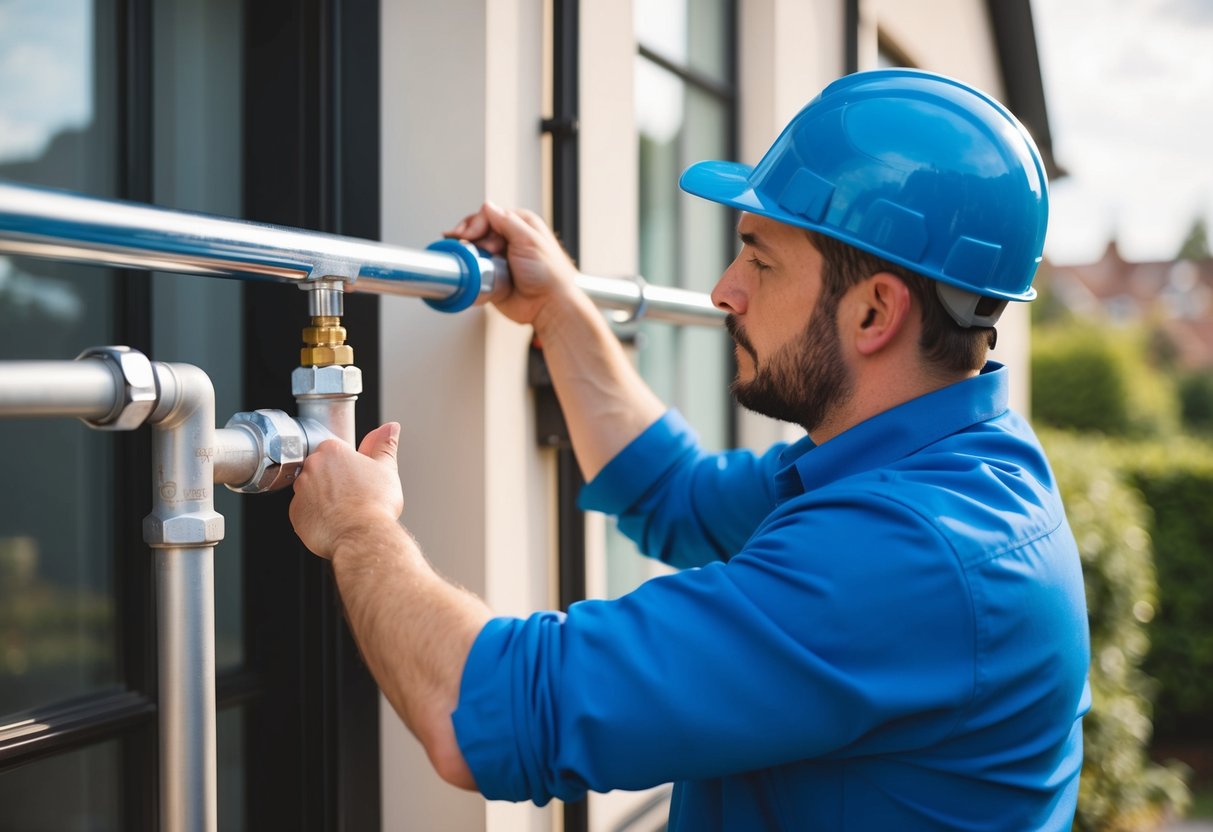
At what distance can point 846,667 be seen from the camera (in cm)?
121

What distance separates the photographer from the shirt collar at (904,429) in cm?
149

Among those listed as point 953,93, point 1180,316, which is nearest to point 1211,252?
point 1180,316

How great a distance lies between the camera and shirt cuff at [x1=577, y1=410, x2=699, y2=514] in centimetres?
203

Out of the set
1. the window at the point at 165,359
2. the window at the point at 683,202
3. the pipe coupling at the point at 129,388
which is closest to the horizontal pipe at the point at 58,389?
the pipe coupling at the point at 129,388

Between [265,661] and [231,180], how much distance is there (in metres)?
0.80

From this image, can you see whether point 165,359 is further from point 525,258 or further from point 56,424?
point 525,258

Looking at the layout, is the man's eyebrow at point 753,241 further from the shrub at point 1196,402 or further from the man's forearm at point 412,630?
the shrub at point 1196,402

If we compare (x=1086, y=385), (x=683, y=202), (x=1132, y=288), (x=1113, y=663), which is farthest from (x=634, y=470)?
(x=1132, y=288)

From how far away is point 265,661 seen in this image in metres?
1.79

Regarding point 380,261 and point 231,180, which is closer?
point 380,261

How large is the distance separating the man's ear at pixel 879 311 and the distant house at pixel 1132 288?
1981 inches

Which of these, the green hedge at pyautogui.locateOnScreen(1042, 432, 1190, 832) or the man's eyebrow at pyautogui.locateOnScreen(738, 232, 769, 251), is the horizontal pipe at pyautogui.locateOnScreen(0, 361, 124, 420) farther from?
the green hedge at pyautogui.locateOnScreen(1042, 432, 1190, 832)

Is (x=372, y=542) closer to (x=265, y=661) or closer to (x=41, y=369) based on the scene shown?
(x=41, y=369)

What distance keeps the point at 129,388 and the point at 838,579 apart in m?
0.77
